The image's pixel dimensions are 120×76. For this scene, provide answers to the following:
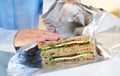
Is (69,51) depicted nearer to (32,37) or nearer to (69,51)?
(69,51)

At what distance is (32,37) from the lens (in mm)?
499

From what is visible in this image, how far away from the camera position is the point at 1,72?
634 millimetres

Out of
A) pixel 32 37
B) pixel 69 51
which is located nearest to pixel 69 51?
pixel 69 51

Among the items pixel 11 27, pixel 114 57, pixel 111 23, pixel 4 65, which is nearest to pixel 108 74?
pixel 114 57

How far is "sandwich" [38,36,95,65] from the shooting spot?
446 millimetres

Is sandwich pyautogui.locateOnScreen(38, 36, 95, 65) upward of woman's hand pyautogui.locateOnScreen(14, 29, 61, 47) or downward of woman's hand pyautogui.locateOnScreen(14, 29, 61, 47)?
downward

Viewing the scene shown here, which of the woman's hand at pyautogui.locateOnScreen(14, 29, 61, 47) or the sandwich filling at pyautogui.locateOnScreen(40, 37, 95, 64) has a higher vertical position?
the woman's hand at pyautogui.locateOnScreen(14, 29, 61, 47)

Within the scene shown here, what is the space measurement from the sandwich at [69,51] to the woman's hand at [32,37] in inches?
1.2

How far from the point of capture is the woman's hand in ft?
1.58

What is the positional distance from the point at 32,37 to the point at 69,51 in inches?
4.1

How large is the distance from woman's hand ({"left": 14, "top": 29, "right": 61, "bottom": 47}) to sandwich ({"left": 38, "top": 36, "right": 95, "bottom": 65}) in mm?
30

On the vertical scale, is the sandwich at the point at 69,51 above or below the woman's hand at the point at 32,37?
below

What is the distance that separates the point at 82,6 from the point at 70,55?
0.75ft

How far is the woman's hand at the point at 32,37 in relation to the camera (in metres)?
0.48
